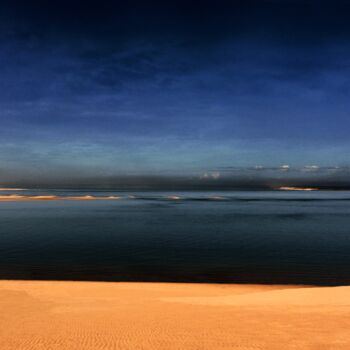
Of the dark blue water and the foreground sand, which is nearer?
the foreground sand

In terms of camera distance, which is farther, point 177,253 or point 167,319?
point 177,253

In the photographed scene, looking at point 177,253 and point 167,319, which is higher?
point 167,319

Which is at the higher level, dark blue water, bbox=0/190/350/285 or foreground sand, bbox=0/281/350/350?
foreground sand, bbox=0/281/350/350

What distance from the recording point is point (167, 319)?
1055 cm

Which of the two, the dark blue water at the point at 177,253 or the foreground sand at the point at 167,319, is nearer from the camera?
the foreground sand at the point at 167,319

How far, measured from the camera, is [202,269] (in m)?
21.9

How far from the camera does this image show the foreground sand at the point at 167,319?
27.9ft

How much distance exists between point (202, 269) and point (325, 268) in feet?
26.2

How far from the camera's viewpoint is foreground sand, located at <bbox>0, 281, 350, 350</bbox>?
8.51m

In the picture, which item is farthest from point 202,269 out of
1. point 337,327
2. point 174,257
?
point 337,327

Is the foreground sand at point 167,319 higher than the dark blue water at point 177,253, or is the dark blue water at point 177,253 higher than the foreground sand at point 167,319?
the foreground sand at point 167,319

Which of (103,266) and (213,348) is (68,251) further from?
(213,348)

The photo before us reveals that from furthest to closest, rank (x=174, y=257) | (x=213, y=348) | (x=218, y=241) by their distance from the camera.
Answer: (x=218, y=241) → (x=174, y=257) → (x=213, y=348)

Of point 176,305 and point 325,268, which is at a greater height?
point 176,305
